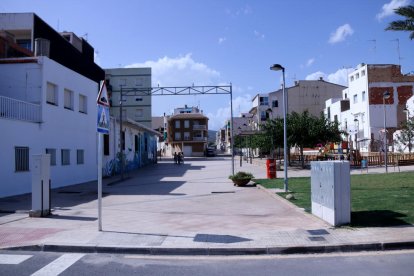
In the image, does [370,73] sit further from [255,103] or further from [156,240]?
[156,240]

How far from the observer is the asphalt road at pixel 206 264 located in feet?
21.4

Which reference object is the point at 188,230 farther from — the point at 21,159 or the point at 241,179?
the point at 241,179

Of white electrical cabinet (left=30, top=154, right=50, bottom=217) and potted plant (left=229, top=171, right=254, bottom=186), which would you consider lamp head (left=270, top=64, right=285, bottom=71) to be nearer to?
potted plant (left=229, top=171, right=254, bottom=186)

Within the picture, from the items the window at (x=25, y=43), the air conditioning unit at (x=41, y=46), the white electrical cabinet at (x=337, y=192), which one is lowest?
the white electrical cabinet at (x=337, y=192)

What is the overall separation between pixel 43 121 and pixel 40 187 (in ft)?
29.7

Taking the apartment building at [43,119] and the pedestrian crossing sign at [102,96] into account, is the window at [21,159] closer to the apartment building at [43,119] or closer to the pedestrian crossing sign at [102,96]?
the apartment building at [43,119]

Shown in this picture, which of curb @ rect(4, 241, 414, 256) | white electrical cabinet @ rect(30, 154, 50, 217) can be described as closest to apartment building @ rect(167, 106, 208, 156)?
white electrical cabinet @ rect(30, 154, 50, 217)

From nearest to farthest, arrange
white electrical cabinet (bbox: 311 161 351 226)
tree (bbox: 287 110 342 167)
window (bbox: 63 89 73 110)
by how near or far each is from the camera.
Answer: white electrical cabinet (bbox: 311 161 351 226) < window (bbox: 63 89 73 110) < tree (bbox: 287 110 342 167)

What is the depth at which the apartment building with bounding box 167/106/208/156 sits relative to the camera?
333 ft

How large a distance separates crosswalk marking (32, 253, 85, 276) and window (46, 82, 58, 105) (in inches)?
590

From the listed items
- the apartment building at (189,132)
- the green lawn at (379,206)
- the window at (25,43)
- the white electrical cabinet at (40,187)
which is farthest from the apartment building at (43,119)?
the apartment building at (189,132)

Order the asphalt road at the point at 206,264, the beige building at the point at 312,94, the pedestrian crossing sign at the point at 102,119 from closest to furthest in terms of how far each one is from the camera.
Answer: the asphalt road at the point at 206,264 < the pedestrian crossing sign at the point at 102,119 < the beige building at the point at 312,94

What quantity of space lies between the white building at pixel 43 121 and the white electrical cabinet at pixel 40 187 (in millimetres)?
5616

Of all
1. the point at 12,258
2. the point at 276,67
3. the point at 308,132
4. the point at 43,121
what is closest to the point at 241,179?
the point at 276,67
